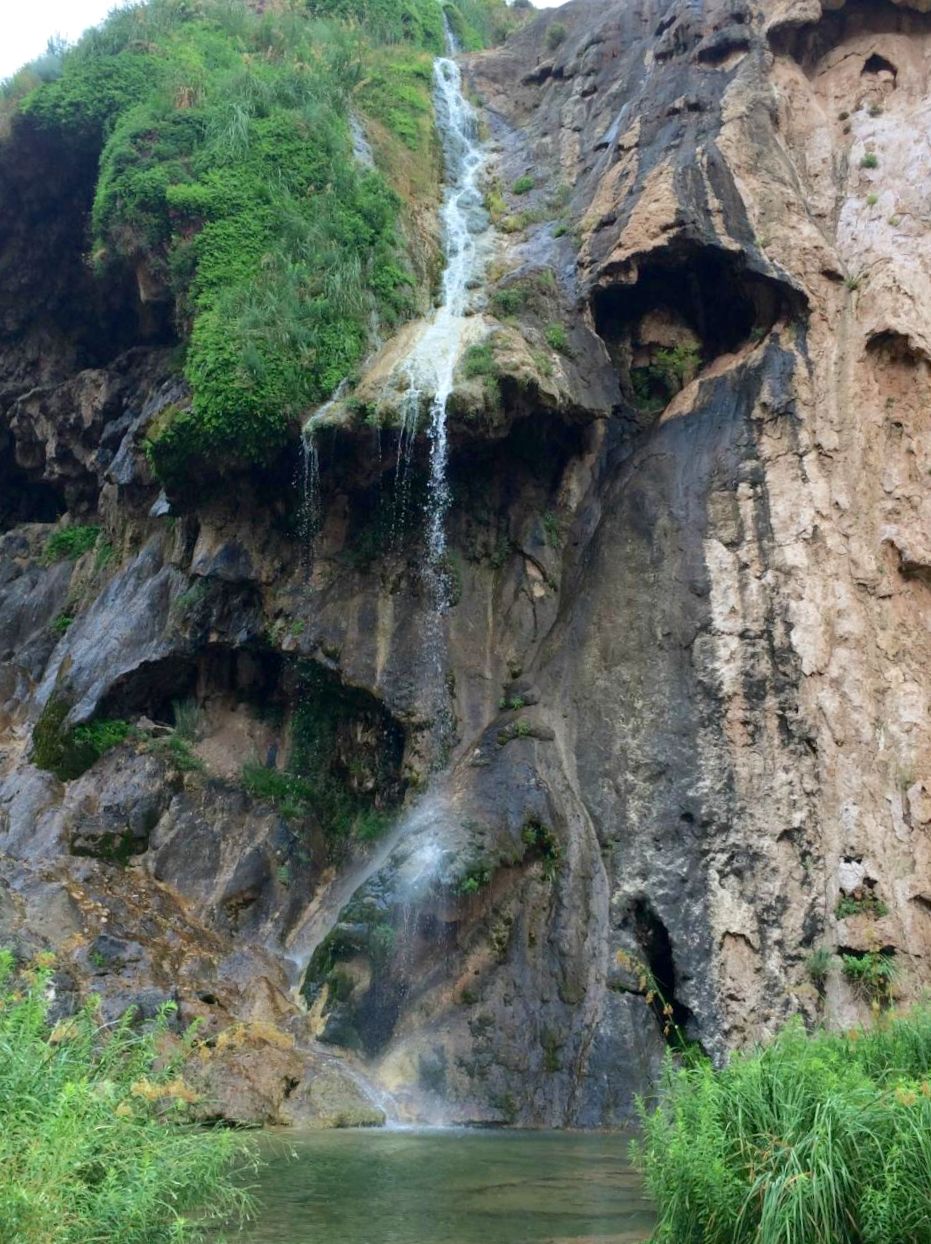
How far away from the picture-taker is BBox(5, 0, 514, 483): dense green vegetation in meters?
16.2

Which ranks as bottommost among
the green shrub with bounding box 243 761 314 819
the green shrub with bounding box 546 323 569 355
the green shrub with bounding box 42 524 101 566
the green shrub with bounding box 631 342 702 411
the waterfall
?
the green shrub with bounding box 243 761 314 819

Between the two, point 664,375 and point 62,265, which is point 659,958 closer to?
point 664,375

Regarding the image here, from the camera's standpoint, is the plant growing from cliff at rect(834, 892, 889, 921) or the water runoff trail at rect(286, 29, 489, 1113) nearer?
the plant growing from cliff at rect(834, 892, 889, 921)

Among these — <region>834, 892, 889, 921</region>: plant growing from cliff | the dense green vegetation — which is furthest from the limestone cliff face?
the dense green vegetation

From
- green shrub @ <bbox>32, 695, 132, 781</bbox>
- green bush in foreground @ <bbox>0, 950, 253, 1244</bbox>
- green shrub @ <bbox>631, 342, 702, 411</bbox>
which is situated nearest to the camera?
green bush in foreground @ <bbox>0, 950, 253, 1244</bbox>

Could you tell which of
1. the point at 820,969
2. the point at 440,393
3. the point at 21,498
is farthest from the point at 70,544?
the point at 820,969

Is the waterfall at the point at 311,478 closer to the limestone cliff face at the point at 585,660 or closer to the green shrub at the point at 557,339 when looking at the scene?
the limestone cliff face at the point at 585,660

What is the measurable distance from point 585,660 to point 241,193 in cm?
1051

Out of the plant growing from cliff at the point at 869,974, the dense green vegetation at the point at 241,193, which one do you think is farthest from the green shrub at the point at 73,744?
the plant growing from cliff at the point at 869,974

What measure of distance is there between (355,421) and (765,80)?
9.81m

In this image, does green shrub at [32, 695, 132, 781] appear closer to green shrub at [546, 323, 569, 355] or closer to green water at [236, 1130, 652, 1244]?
green water at [236, 1130, 652, 1244]

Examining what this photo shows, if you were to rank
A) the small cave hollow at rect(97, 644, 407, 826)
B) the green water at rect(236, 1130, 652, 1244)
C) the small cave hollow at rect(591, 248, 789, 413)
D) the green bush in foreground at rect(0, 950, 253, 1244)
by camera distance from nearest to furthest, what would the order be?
the green bush in foreground at rect(0, 950, 253, 1244) < the green water at rect(236, 1130, 652, 1244) < the small cave hollow at rect(97, 644, 407, 826) < the small cave hollow at rect(591, 248, 789, 413)

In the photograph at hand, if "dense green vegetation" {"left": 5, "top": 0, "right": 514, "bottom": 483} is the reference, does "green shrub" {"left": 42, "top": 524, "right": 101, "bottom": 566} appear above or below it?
below

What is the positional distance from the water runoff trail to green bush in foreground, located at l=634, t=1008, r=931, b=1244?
6.93 meters
